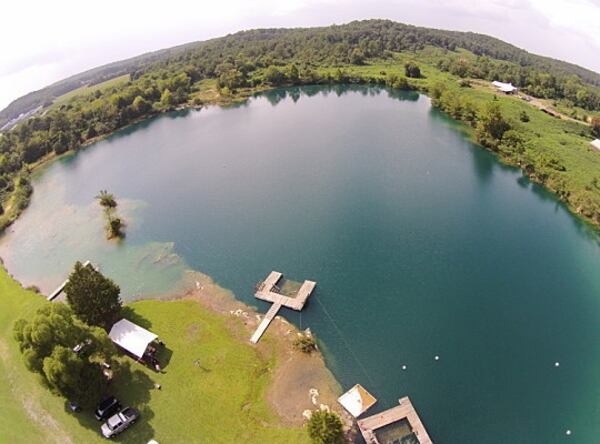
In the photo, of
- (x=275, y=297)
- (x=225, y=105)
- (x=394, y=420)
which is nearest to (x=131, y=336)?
(x=275, y=297)

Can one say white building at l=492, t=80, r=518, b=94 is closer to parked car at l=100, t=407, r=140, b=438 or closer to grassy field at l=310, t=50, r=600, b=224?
grassy field at l=310, t=50, r=600, b=224

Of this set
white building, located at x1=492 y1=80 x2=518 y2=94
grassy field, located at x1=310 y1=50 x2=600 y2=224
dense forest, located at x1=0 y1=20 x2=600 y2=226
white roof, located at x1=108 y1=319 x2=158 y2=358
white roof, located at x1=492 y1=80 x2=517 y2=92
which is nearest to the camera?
white roof, located at x1=108 y1=319 x2=158 y2=358

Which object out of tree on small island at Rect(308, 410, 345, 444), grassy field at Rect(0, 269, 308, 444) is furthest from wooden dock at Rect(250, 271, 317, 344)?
tree on small island at Rect(308, 410, 345, 444)

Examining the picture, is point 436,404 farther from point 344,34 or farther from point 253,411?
point 344,34

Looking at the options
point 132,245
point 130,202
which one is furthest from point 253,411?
point 130,202

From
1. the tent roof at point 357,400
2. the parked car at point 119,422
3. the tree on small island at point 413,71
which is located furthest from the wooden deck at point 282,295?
the tree on small island at point 413,71

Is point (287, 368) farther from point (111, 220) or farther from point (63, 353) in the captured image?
point (111, 220)
